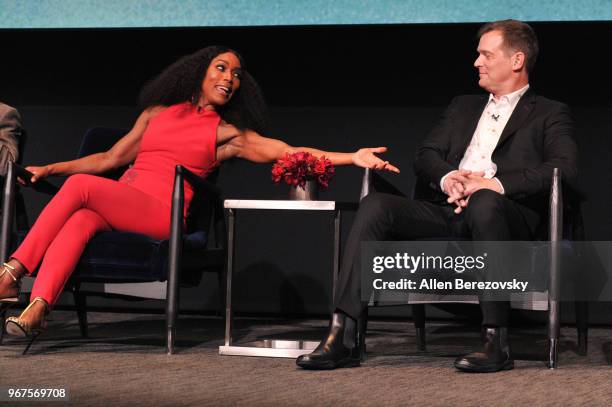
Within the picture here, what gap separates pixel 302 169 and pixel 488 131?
2.12 feet

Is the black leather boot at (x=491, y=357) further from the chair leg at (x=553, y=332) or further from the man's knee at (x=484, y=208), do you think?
the man's knee at (x=484, y=208)

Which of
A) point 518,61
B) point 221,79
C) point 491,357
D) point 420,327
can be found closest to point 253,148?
point 221,79

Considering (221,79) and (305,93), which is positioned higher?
(305,93)

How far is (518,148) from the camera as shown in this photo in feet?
9.30

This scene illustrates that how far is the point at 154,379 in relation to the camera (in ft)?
7.21

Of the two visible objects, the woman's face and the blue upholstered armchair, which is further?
Result: the woman's face

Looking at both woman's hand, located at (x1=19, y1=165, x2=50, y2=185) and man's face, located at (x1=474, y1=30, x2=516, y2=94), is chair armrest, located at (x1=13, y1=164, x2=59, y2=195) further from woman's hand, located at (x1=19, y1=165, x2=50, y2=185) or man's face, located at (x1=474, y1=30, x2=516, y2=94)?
man's face, located at (x1=474, y1=30, x2=516, y2=94)

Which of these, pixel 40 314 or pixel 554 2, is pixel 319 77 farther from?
pixel 40 314

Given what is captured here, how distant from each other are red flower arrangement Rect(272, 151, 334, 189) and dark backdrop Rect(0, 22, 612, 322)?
1.33m

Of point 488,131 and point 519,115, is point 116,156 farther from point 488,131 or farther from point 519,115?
point 519,115

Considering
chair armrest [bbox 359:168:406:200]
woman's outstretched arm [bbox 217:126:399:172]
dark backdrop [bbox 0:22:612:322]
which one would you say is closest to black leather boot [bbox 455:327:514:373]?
chair armrest [bbox 359:168:406:200]

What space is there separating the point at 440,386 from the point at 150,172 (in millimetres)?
1445

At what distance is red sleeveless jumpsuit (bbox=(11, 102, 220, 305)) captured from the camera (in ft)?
8.68

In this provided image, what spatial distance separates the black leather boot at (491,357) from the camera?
2.36 meters
